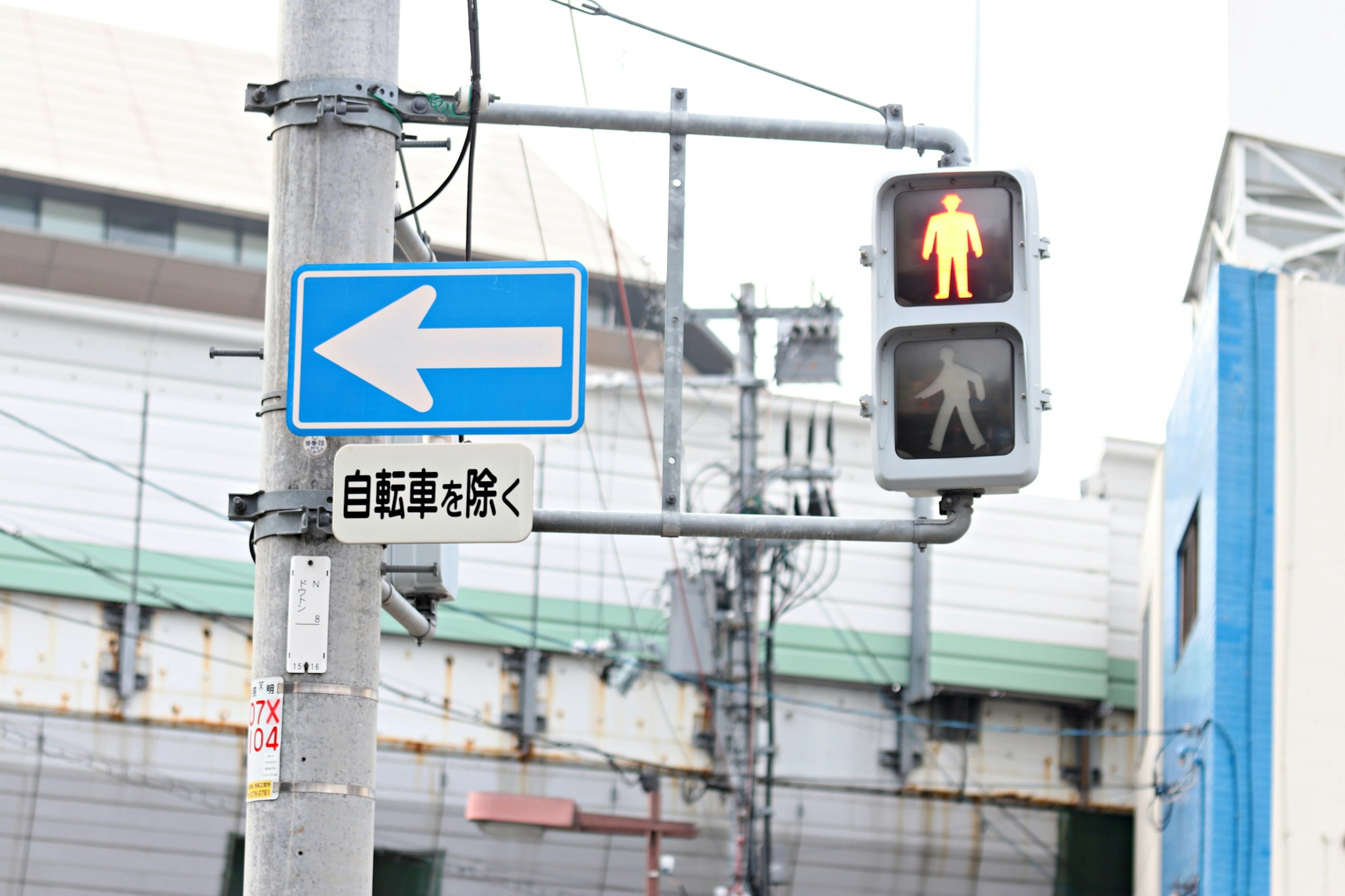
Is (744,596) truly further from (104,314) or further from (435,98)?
(435,98)

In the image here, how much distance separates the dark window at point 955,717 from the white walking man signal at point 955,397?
2472cm

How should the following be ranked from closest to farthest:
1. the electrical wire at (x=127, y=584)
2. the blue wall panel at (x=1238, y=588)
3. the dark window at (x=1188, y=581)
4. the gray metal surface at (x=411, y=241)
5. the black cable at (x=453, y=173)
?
the black cable at (x=453, y=173), the gray metal surface at (x=411, y=241), the blue wall panel at (x=1238, y=588), the dark window at (x=1188, y=581), the electrical wire at (x=127, y=584)

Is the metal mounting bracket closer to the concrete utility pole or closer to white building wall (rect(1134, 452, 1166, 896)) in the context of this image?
the concrete utility pole

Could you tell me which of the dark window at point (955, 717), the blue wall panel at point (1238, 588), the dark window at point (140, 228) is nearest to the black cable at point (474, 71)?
the blue wall panel at point (1238, 588)

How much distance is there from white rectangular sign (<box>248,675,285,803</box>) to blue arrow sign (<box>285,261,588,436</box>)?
68 centimetres

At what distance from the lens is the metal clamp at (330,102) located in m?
4.88

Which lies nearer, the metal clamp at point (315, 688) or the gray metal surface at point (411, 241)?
the metal clamp at point (315, 688)

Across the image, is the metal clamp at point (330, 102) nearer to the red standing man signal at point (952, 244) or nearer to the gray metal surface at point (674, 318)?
the gray metal surface at point (674, 318)

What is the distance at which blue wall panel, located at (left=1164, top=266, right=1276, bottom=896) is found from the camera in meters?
16.1

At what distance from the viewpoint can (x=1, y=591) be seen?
26.3m

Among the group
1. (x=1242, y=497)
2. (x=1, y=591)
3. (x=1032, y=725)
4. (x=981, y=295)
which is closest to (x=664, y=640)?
(x=1032, y=725)

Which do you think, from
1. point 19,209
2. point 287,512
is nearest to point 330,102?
point 287,512

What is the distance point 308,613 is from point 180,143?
123 feet

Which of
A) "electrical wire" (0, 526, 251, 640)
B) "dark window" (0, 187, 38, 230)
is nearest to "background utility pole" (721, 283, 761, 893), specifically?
"electrical wire" (0, 526, 251, 640)
